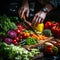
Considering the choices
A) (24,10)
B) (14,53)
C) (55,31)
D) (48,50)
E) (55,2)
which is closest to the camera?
(14,53)

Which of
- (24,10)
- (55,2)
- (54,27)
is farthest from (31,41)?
(55,2)

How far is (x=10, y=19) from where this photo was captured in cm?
358

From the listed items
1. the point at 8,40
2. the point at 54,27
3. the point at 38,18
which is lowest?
the point at 8,40

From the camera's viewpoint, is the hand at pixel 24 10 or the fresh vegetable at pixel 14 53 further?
the hand at pixel 24 10

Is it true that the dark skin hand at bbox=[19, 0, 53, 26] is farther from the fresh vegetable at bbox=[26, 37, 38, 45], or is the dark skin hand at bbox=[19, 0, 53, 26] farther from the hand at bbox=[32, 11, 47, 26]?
the fresh vegetable at bbox=[26, 37, 38, 45]

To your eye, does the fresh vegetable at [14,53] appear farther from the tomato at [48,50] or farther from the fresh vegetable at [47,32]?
the fresh vegetable at [47,32]

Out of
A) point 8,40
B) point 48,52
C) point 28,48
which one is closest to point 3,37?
point 8,40

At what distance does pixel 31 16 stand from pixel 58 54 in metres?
0.72

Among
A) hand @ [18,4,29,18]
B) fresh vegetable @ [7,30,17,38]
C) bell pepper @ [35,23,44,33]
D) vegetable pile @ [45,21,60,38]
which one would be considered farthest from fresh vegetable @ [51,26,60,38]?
fresh vegetable @ [7,30,17,38]

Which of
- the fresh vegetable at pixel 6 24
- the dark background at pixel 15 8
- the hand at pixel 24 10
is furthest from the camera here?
the dark background at pixel 15 8

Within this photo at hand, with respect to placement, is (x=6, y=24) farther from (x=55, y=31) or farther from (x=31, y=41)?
(x=55, y=31)

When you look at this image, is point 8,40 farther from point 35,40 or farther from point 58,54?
point 58,54

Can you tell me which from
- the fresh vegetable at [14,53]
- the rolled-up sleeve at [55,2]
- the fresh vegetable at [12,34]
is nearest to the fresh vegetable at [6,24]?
the fresh vegetable at [12,34]

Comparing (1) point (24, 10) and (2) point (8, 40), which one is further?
(1) point (24, 10)
